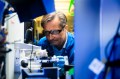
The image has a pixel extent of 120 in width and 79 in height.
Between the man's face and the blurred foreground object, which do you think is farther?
the man's face

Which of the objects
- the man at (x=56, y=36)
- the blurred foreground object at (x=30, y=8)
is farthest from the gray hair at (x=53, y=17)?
the blurred foreground object at (x=30, y=8)

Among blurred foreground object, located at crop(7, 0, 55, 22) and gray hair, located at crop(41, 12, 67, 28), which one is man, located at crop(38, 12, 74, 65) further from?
blurred foreground object, located at crop(7, 0, 55, 22)

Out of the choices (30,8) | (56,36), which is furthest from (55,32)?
(30,8)

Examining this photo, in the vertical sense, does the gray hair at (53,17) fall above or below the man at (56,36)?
above

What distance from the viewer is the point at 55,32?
9.76ft

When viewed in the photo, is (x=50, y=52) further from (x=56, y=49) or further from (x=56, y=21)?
(x=56, y=21)

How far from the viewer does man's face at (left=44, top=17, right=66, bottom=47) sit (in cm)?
292

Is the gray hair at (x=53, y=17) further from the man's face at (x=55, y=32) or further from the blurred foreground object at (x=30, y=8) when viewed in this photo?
the blurred foreground object at (x=30, y=8)

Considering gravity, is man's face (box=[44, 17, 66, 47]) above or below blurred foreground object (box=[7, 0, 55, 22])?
below

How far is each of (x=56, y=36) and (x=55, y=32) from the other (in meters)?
0.07

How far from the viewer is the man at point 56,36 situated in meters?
2.93

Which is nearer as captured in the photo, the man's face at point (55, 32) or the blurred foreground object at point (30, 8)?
the blurred foreground object at point (30, 8)

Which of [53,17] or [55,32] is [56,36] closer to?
[55,32]

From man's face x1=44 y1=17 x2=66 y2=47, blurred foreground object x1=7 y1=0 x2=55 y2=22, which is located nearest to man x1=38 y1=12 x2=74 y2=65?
man's face x1=44 y1=17 x2=66 y2=47
